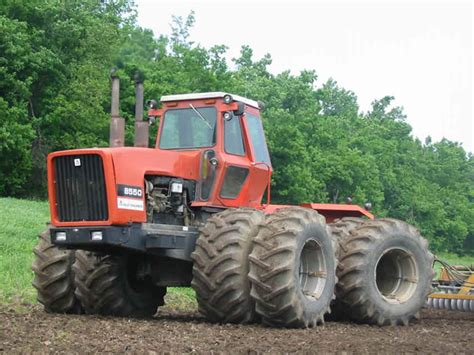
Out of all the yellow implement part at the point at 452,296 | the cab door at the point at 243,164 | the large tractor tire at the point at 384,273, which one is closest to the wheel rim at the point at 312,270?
the large tractor tire at the point at 384,273

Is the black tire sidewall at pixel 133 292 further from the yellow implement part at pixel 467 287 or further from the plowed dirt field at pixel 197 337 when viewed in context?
the yellow implement part at pixel 467 287

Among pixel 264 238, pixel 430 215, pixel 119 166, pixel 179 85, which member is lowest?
pixel 430 215

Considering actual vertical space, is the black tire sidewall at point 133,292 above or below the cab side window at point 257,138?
below

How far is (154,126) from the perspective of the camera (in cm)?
1431

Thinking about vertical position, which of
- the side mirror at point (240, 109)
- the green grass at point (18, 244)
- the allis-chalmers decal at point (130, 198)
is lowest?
the green grass at point (18, 244)

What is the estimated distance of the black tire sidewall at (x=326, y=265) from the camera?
11.3 m

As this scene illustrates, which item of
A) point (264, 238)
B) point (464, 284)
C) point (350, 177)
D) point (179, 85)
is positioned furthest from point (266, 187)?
point (350, 177)

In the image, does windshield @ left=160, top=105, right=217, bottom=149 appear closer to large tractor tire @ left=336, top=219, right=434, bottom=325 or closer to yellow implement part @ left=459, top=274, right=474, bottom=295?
large tractor tire @ left=336, top=219, right=434, bottom=325

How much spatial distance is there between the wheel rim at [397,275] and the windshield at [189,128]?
126 inches

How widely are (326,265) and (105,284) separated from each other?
117 inches

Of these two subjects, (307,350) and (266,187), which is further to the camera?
(266,187)

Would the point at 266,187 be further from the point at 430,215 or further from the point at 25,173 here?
the point at 430,215

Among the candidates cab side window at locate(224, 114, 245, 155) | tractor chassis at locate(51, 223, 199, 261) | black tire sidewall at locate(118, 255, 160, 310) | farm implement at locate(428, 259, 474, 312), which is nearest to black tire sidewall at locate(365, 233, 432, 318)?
farm implement at locate(428, 259, 474, 312)

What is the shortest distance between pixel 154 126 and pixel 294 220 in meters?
3.72
